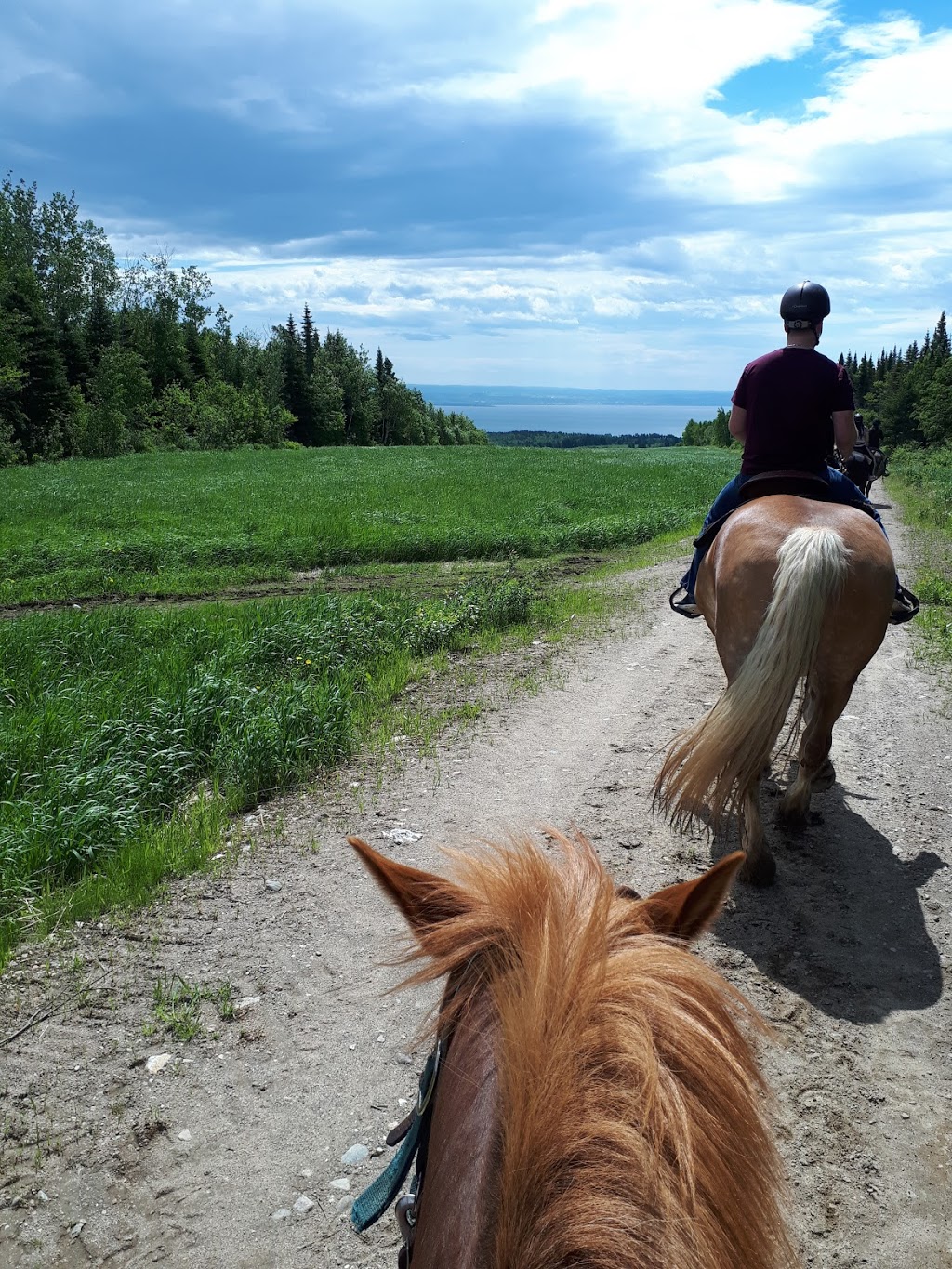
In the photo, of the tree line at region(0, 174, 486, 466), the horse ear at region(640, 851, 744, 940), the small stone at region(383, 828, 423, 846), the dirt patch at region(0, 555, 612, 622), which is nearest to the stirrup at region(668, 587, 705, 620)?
the small stone at region(383, 828, 423, 846)

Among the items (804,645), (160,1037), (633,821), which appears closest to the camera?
(160,1037)

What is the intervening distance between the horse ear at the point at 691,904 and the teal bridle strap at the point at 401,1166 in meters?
0.43

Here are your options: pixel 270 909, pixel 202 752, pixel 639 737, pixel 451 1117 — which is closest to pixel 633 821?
pixel 639 737

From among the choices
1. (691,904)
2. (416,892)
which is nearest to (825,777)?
(691,904)

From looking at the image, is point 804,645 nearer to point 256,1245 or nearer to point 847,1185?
point 847,1185

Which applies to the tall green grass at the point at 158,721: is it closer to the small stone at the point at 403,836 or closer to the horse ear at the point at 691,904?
the small stone at the point at 403,836

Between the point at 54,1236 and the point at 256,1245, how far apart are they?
588 millimetres

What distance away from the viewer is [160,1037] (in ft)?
10.9

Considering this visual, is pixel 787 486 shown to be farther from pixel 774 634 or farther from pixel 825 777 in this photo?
pixel 825 777

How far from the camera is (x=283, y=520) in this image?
1866 cm

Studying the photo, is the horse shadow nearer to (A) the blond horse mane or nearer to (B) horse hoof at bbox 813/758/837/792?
(B) horse hoof at bbox 813/758/837/792

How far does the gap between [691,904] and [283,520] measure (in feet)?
59.0

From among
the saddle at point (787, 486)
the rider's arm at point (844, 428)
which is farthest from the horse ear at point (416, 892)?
the rider's arm at point (844, 428)

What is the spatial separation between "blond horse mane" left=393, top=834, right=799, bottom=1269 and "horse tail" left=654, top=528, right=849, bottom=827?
2765 mm
